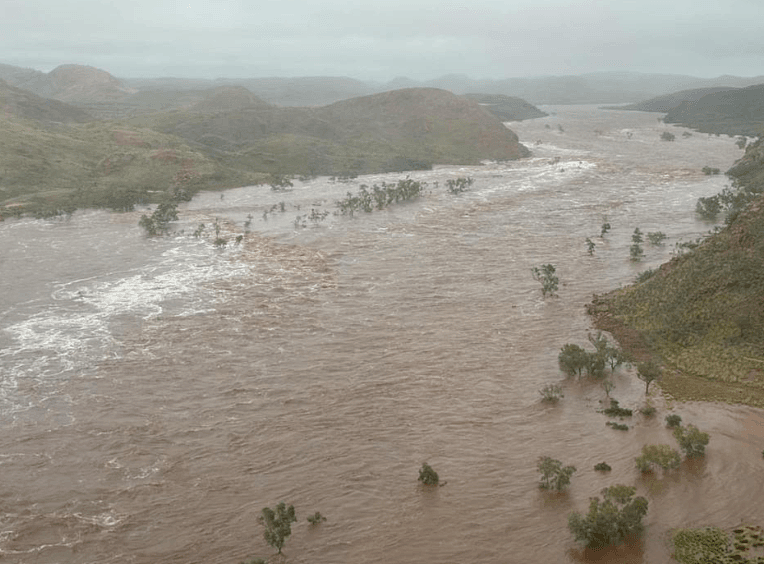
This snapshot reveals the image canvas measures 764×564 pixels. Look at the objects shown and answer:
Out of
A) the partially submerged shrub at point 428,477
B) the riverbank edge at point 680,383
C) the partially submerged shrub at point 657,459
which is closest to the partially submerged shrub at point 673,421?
the riverbank edge at point 680,383

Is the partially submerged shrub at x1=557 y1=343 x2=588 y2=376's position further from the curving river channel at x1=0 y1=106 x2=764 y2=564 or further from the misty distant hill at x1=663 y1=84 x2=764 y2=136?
the misty distant hill at x1=663 y1=84 x2=764 y2=136

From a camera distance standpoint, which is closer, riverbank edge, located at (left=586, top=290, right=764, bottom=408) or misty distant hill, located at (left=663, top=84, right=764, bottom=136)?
riverbank edge, located at (left=586, top=290, right=764, bottom=408)

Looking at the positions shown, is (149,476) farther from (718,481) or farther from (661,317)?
(661,317)

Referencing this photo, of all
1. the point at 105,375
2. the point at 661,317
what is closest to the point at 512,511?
the point at 661,317

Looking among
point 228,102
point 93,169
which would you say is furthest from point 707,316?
point 228,102

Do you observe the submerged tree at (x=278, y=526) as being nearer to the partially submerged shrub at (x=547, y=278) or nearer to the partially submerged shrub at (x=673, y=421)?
the partially submerged shrub at (x=673, y=421)

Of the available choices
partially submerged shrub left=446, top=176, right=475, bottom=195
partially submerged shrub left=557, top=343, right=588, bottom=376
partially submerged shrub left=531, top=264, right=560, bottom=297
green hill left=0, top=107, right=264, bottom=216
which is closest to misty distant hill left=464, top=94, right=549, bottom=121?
partially submerged shrub left=446, top=176, right=475, bottom=195
